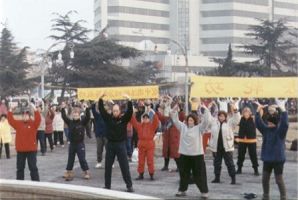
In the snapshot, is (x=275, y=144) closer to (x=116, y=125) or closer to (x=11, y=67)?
Result: (x=116, y=125)

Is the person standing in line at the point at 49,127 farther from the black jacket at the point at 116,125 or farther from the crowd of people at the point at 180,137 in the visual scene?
the black jacket at the point at 116,125

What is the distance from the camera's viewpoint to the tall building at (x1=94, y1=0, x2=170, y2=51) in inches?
4294

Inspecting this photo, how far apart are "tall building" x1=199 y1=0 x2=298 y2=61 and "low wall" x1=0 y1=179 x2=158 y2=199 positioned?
4079 inches

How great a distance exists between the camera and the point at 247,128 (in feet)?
41.8

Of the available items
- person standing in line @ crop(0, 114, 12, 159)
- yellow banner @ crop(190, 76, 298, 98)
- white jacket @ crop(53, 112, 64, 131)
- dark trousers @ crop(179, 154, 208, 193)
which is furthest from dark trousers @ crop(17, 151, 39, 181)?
white jacket @ crop(53, 112, 64, 131)

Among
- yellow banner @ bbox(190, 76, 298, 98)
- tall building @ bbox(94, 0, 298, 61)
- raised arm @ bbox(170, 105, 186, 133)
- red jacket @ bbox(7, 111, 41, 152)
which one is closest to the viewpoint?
raised arm @ bbox(170, 105, 186, 133)

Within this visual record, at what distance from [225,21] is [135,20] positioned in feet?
56.6

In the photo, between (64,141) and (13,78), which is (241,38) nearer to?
(13,78)

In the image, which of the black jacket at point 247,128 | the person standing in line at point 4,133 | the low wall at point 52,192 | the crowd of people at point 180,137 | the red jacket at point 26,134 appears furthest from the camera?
the person standing in line at point 4,133

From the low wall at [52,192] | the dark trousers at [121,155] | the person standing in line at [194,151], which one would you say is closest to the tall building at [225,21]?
the dark trousers at [121,155]

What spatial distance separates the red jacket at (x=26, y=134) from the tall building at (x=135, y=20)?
312 ft

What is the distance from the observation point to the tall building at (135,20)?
358 feet

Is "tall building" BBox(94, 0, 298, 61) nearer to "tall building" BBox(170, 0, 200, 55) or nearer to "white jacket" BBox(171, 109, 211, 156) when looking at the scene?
"tall building" BBox(170, 0, 200, 55)

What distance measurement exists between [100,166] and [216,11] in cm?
10144
